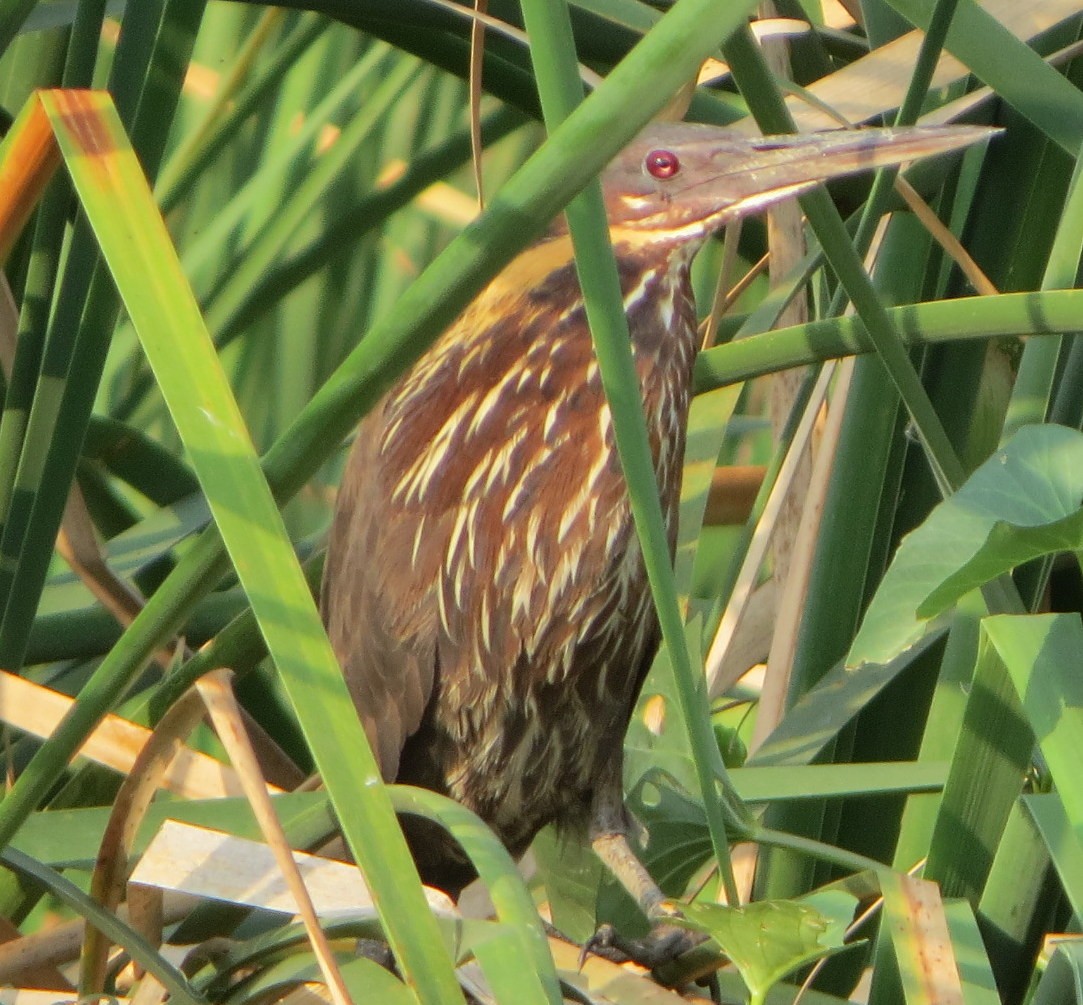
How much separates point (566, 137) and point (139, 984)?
1006 mm

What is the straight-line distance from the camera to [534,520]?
2.13m

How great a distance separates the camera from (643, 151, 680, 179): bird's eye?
2.13 meters

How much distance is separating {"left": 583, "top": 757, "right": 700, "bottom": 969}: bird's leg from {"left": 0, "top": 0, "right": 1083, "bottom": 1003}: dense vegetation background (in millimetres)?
35

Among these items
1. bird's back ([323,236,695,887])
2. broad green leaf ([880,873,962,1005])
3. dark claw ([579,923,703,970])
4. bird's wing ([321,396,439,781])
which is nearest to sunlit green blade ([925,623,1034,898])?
broad green leaf ([880,873,962,1005])

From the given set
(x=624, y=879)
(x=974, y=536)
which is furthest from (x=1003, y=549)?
(x=624, y=879)

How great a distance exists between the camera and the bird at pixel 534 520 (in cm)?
212

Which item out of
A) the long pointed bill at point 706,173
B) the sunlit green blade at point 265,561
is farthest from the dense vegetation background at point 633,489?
the long pointed bill at point 706,173

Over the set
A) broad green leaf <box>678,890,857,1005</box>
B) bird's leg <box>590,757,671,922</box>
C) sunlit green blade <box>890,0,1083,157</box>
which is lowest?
bird's leg <box>590,757,671,922</box>

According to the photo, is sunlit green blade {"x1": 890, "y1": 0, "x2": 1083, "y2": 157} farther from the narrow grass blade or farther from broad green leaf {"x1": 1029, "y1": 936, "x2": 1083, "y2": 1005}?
broad green leaf {"x1": 1029, "y1": 936, "x2": 1083, "y2": 1005}

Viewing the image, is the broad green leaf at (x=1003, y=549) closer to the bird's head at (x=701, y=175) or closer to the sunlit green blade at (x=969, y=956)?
the sunlit green blade at (x=969, y=956)

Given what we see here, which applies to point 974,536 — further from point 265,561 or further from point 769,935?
point 265,561

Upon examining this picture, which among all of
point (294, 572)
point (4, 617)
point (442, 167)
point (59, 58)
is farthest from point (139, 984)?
point (442, 167)

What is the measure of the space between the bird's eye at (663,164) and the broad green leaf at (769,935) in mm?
1152

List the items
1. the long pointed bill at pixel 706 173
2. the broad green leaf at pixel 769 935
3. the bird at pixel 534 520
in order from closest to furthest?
the broad green leaf at pixel 769 935, the long pointed bill at pixel 706 173, the bird at pixel 534 520
